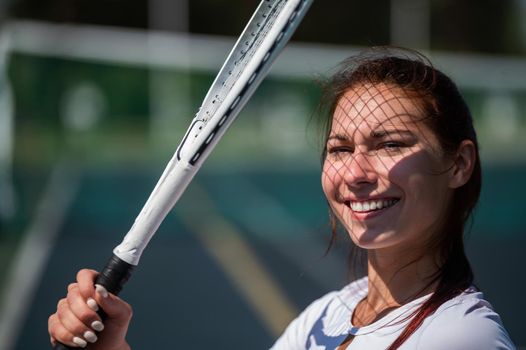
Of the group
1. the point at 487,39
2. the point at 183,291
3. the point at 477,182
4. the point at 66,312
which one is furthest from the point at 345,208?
the point at 487,39

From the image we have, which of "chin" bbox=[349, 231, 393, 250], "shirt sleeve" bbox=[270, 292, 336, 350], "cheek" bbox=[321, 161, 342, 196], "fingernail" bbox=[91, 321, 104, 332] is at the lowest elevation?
"shirt sleeve" bbox=[270, 292, 336, 350]

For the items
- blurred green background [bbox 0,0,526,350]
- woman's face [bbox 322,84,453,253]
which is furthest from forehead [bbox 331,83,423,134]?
blurred green background [bbox 0,0,526,350]

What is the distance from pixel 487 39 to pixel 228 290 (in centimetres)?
1481

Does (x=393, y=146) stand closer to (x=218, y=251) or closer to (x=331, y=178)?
(x=331, y=178)

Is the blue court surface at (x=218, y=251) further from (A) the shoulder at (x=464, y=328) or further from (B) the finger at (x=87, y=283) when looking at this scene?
(A) the shoulder at (x=464, y=328)

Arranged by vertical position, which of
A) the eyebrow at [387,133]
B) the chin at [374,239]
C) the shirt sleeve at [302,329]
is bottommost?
the shirt sleeve at [302,329]

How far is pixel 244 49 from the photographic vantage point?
2424 millimetres

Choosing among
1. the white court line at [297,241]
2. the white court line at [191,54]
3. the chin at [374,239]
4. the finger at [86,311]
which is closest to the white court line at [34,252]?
the white court line at [191,54]

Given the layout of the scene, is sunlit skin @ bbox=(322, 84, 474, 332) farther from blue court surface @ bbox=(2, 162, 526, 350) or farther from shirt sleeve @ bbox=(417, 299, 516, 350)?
blue court surface @ bbox=(2, 162, 526, 350)

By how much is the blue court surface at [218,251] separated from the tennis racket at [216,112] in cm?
173

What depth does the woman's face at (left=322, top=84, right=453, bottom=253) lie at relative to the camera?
6.83 ft

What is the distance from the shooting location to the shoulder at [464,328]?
6.18 ft

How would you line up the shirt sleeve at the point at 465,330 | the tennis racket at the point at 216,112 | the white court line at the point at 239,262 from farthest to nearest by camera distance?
the white court line at the point at 239,262
the tennis racket at the point at 216,112
the shirt sleeve at the point at 465,330

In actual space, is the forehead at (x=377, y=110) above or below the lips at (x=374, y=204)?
above
